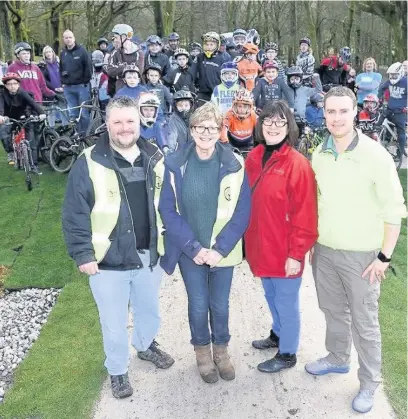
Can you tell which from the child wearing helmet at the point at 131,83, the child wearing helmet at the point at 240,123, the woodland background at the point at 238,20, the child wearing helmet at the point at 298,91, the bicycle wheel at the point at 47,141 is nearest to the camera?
the child wearing helmet at the point at 240,123

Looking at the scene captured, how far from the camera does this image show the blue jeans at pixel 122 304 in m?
3.22

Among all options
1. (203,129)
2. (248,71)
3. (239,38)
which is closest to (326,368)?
(203,129)

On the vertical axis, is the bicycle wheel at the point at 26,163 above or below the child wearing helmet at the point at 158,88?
below

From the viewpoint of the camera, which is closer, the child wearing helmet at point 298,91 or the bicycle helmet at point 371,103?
the child wearing helmet at point 298,91

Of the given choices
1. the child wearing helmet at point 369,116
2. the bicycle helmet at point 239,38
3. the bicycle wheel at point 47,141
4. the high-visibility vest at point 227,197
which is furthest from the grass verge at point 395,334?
the bicycle helmet at point 239,38

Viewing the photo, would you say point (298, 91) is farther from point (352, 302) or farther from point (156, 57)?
point (352, 302)

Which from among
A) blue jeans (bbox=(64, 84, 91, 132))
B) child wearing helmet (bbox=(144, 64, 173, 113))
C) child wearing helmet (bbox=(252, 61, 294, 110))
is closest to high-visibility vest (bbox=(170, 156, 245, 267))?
child wearing helmet (bbox=(144, 64, 173, 113))

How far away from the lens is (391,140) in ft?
33.5

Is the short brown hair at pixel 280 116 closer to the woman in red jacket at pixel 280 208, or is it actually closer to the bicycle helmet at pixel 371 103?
the woman in red jacket at pixel 280 208

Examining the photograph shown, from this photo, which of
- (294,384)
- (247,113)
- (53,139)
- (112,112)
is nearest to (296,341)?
(294,384)

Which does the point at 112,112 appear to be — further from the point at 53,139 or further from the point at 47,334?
the point at 53,139

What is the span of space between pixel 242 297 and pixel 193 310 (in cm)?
157

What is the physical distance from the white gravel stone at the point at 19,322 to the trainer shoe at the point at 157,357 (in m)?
1.11

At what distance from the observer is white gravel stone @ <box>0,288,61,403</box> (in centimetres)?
415
